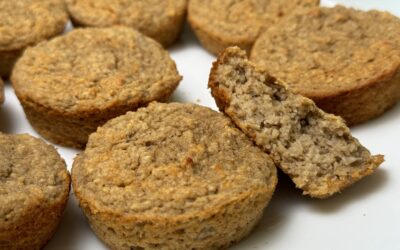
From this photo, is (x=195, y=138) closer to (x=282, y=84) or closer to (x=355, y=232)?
(x=282, y=84)

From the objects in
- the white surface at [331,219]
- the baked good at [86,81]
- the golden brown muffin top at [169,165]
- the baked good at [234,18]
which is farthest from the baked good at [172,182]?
the baked good at [234,18]

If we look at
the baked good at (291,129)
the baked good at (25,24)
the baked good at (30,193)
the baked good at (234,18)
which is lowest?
the baked good at (25,24)

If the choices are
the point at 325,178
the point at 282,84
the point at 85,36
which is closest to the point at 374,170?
the point at 325,178

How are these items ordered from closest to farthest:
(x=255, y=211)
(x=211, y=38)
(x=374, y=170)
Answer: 1. (x=255, y=211)
2. (x=374, y=170)
3. (x=211, y=38)

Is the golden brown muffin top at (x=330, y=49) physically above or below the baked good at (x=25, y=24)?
above

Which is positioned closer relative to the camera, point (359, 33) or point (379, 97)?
point (379, 97)

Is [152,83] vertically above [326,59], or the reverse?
[326,59]

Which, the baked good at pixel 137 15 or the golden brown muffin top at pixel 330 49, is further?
the baked good at pixel 137 15

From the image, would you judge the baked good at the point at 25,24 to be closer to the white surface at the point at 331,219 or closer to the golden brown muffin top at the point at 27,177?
the golden brown muffin top at the point at 27,177
